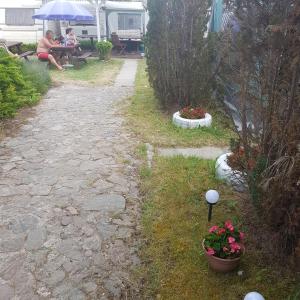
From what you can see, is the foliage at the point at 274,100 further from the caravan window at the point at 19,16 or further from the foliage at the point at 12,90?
the caravan window at the point at 19,16

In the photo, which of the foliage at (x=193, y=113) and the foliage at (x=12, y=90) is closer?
the foliage at (x=193, y=113)

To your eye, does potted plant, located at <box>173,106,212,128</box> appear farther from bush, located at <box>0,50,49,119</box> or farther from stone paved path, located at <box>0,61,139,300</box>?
bush, located at <box>0,50,49,119</box>

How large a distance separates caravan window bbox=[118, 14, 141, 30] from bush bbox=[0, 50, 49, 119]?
14024mm

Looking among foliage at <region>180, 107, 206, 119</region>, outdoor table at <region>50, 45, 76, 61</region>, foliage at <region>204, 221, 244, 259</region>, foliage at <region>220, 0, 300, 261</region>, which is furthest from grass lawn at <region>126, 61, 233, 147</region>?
outdoor table at <region>50, 45, 76, 61</region>

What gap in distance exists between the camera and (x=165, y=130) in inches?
262

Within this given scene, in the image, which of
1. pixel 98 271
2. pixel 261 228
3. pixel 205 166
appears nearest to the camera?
pixel 98 271

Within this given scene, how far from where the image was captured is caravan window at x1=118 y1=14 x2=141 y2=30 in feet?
73.1

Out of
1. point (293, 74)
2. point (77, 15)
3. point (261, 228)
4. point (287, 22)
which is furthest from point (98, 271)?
point (77, 15)

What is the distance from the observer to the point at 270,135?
10.3ft

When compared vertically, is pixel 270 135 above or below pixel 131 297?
above

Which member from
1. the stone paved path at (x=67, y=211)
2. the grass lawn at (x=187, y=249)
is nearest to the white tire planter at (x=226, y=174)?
the grass lawn at (x=187, y=249)

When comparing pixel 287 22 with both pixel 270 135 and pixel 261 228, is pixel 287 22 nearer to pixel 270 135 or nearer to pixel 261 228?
pixel 270 135

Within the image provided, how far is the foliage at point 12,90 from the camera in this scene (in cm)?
728

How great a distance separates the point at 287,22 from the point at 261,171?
4.19 ft
